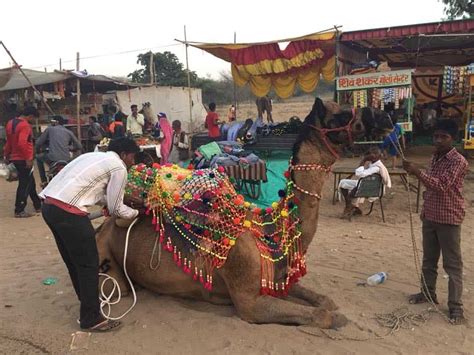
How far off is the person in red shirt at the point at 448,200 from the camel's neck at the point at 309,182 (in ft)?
2.54

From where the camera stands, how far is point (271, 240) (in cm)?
396

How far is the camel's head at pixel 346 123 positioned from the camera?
370 cm

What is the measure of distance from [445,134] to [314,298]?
6.17ft

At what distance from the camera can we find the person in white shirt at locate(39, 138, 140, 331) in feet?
11.8

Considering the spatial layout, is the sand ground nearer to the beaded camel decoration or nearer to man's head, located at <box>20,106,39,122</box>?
the beaded camel decoration

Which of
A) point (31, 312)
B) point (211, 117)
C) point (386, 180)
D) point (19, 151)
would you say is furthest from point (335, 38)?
point (31, 312)

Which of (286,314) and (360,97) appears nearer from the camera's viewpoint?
(286,314)

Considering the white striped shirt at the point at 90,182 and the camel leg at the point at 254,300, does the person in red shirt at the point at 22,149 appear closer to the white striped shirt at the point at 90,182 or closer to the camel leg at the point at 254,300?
the white striped shirt at the point at 90,182

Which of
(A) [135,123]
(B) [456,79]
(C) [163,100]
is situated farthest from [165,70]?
(B) [456,79]

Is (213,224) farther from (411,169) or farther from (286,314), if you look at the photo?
(411,169)

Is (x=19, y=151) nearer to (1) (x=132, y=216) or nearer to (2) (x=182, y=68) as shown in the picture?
(1) (x=132, y=216)

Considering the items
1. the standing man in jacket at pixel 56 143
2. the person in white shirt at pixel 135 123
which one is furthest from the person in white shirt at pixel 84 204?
the person in white shirt at pixel 135 123

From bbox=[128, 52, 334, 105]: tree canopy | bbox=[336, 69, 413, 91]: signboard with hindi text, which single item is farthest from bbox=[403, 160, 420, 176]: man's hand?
bbox=[128, 52, 334, 105]: tree canopy

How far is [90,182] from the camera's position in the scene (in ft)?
12.0
